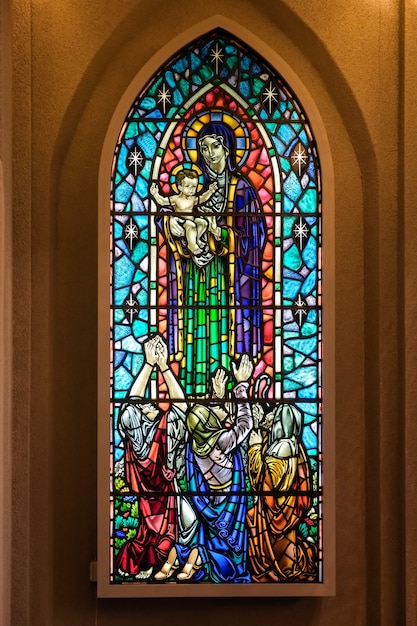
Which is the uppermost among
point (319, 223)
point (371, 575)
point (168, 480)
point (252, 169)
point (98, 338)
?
point (252, 169)

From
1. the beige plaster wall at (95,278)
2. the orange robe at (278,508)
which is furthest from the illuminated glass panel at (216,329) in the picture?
the beige plaster wall at (95,278)

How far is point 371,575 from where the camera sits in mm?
4145

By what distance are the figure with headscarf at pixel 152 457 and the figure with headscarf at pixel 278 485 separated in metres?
0.40

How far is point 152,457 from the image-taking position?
411 cm

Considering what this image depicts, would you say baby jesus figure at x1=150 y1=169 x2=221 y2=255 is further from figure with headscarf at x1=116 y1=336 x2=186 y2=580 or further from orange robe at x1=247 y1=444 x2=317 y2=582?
orange robe at x1=247 y1=444 x2=317 y2=582

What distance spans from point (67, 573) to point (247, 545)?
93 cm

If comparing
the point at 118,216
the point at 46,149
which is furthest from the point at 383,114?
the point at 46,149

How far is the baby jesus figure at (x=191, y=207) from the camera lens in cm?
417

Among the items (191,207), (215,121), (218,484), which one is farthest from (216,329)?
(215,121)

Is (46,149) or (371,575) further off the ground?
(46,149)

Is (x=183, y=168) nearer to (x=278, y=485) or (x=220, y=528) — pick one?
(x=278, y=485)

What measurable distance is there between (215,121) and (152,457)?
175 cm

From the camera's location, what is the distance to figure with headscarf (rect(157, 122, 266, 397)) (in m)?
4.16

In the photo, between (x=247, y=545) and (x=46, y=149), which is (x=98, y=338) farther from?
(x=247, y=545)
